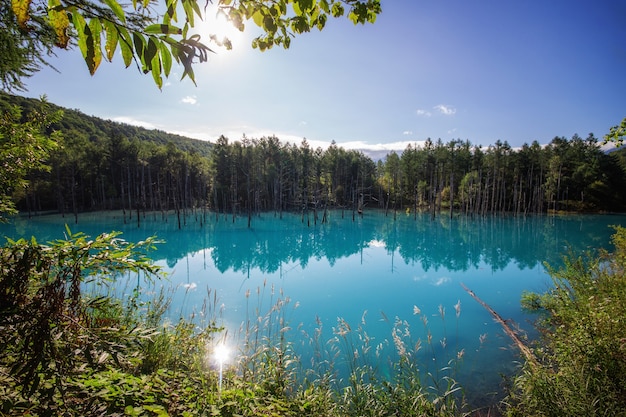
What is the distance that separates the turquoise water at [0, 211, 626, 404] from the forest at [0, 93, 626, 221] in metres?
17.7

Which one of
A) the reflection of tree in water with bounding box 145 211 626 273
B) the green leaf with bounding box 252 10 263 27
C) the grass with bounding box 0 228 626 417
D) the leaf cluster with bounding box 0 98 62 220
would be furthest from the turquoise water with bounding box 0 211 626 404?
the green leaf with bounding box 252 10 263 27

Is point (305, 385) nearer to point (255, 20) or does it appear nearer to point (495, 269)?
point (255, 20)

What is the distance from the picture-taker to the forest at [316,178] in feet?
165

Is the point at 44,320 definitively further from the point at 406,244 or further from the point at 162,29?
the point at 406,244

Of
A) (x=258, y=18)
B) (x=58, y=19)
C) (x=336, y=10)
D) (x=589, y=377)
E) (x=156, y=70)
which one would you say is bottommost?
(x=589, y=377)

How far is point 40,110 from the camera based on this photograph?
3.74 m

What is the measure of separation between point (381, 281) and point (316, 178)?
33.1 metres

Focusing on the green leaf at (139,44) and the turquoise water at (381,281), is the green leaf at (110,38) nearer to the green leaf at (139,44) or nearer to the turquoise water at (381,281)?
the green leaf at (139,44)

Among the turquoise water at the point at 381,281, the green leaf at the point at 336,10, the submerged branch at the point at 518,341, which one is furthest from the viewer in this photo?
the turquoise water at the point at 381,281

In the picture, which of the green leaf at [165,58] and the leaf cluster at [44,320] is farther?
the leaf cluster at [44,320]

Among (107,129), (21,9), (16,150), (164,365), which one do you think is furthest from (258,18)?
(107,129)

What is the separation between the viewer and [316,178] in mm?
47062

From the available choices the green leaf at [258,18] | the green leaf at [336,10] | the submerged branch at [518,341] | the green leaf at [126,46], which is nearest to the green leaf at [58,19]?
the green leaf at [126,46]

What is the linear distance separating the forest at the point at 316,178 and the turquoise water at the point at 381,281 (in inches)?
698
